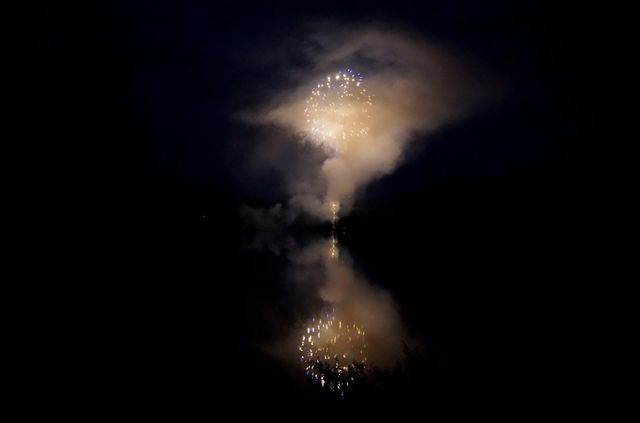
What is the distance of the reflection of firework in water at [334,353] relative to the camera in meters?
8.46

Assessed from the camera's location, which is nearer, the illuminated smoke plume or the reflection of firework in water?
the reflection of firework in water

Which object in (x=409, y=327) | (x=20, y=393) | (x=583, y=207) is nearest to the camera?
(x=20, y=393)

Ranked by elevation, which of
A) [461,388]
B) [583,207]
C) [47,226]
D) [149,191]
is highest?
[583,207]

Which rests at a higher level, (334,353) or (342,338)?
(342,338)

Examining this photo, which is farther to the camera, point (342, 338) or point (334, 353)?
point (342, 338)

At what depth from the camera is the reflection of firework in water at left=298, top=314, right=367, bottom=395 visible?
8461mm

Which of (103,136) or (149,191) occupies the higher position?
(149,191)

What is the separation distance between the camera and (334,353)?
405 inches

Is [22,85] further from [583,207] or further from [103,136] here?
[583,207]

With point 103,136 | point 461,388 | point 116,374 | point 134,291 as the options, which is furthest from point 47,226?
point 461,388

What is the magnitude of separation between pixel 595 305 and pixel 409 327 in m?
7.29

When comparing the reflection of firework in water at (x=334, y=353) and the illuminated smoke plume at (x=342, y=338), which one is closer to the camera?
the reflection of firework in water at (x=334, y=353)

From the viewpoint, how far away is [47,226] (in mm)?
26375

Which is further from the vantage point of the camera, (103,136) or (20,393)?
(103,136)
